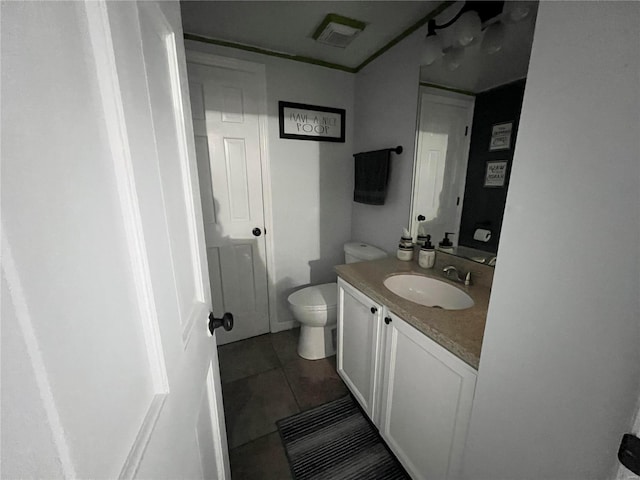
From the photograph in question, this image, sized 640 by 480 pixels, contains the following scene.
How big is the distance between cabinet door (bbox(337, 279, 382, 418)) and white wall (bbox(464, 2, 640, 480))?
64 cm

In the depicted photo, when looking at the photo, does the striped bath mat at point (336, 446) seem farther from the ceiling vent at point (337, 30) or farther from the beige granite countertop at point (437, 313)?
the ceiling vent at point (337, 30)

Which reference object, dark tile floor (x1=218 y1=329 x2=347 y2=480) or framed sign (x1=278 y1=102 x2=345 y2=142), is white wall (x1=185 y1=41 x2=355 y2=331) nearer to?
framed sign (x1=278 y1=102 x2=345 y2=142)

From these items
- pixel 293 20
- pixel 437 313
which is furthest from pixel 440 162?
pixel 293 20

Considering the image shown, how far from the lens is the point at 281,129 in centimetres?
183

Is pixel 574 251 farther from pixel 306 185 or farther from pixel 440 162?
pixel 306 185

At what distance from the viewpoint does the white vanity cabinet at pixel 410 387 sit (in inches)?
31.5

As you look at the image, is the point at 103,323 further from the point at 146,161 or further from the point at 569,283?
the point at 569,283

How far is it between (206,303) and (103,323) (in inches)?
20.3

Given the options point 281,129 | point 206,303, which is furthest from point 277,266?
point 206,303

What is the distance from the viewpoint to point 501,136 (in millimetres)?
1068

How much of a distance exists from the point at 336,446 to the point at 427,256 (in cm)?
110

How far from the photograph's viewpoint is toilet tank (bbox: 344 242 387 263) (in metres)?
1.81

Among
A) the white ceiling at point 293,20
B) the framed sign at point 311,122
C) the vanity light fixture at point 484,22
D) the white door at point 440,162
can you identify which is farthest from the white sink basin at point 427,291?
the white ceiling at point 293,20

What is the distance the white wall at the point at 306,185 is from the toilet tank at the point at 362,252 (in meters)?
0.25
